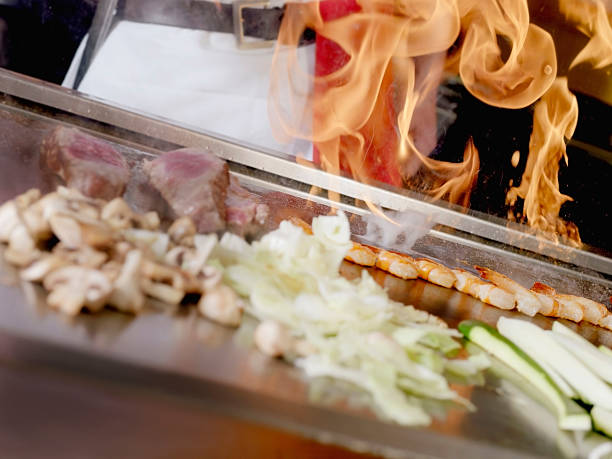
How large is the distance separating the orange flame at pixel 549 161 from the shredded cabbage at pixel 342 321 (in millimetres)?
3574

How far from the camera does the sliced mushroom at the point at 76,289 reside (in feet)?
4.50

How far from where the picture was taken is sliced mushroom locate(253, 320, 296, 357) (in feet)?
4.90

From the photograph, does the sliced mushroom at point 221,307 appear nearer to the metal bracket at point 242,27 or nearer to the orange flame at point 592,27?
the metal bracket at point 242,27

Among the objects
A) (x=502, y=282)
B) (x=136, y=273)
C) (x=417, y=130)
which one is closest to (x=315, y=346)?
(x=136, y=273)

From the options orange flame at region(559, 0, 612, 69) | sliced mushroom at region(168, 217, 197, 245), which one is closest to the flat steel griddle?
sliced mushroom at region(168, 217, 197, 245)

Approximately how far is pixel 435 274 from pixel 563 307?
26.1 inches

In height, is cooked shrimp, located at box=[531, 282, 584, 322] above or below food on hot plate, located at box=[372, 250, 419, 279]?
below

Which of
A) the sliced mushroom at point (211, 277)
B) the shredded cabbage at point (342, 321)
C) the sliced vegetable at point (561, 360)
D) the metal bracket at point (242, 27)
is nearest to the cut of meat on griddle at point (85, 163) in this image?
the shredded cabbage at point (342, 321)

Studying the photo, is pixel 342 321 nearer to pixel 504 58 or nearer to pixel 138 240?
pixel 138 240

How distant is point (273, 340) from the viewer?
4.89ft

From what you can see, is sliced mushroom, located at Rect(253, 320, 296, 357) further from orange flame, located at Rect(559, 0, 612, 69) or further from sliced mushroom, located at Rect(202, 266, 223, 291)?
orange flame, located at Rect(559, 0, 612, 69)

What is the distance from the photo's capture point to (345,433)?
1245 millimetres

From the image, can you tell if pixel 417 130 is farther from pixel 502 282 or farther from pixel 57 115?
pixel 57 115

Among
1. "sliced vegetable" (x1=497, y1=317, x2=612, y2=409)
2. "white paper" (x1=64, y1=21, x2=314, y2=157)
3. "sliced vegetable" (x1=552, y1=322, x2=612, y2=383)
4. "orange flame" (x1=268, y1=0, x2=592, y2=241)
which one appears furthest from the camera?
"white paper" (x1=64, y1=21, x2=314, y2=157)
